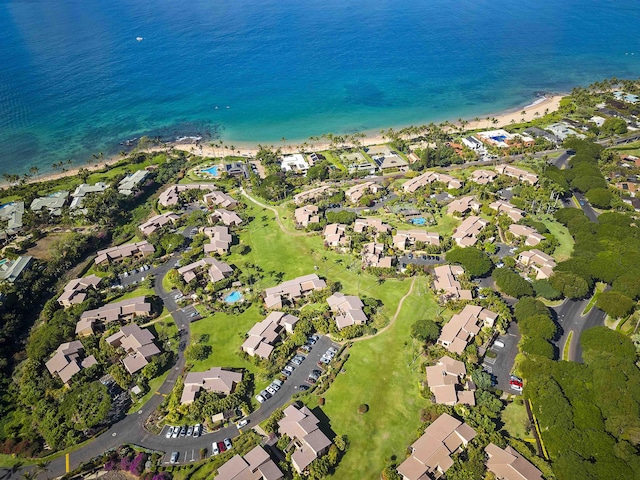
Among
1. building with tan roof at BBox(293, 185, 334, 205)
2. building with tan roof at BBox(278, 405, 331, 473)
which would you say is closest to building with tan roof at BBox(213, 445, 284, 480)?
building with tan roof at BBox(278, 405, 331, 473)

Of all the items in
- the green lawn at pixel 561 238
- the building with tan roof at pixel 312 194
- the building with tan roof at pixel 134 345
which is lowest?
the green lawn at pixel 561 238

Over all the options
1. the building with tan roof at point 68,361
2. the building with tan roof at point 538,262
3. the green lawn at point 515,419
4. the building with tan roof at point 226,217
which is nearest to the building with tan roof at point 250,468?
the building with tan roof at point 68,361

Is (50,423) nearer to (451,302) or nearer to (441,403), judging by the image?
(441,403)

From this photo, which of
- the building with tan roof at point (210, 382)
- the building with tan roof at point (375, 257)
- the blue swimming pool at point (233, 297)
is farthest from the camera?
the building with tan roof at point (375, 257)

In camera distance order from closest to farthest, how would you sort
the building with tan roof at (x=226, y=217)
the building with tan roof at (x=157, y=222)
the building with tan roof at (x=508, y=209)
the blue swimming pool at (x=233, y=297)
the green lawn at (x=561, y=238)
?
1. the blue swimming pool at (x=233, y=297)
2. the green lawn at (x=561, y=238)
3. the building with tan roof at (x=508, y=209)
4. the building with tan roof at (x=157, y=222)
5. the building with tan roof at (x=226, y=217)

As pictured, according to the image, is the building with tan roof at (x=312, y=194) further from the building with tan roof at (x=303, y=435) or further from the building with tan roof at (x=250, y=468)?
the building with tan roof at (x=250, y=468)

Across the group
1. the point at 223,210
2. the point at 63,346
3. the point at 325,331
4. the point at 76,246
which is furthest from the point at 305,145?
the point at 63,346

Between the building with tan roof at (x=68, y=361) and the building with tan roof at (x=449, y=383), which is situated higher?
the building with tan roof at (x=68, y=361)

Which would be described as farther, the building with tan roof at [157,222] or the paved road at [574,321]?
the building with tan roof at [157,222]
